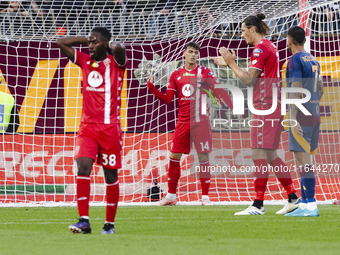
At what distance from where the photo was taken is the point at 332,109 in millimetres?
12422

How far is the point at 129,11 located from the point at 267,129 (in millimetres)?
4224

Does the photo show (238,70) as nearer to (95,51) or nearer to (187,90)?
(95,51)

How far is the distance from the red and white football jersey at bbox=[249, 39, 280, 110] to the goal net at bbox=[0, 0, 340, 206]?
2778 millimetres

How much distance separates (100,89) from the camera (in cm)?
601

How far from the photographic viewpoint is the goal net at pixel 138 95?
1085cm

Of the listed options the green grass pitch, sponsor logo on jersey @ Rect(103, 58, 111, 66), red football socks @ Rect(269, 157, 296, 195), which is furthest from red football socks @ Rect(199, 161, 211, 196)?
sponsor logo on jersey @ Rect(103, 58, 111, 66)

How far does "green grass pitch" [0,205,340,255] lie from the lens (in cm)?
466

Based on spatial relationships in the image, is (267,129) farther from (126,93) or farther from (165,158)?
(126,93)

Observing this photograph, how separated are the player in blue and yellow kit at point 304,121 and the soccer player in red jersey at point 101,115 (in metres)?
2.13

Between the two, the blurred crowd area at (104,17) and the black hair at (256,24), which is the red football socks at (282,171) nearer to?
the black hair at (256,24)

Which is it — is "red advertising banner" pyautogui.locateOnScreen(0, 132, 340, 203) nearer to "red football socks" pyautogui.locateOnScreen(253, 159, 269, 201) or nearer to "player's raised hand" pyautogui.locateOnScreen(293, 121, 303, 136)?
"red football socks" pyautogui.locateOnScreen(253, 159, 269, 201)

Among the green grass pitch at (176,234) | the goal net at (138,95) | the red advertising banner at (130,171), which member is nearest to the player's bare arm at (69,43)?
Result: the green grass pitch at (176,234)

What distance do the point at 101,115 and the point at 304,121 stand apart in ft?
8.06

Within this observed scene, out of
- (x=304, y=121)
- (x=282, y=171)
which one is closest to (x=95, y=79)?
(x=304, y=121)
